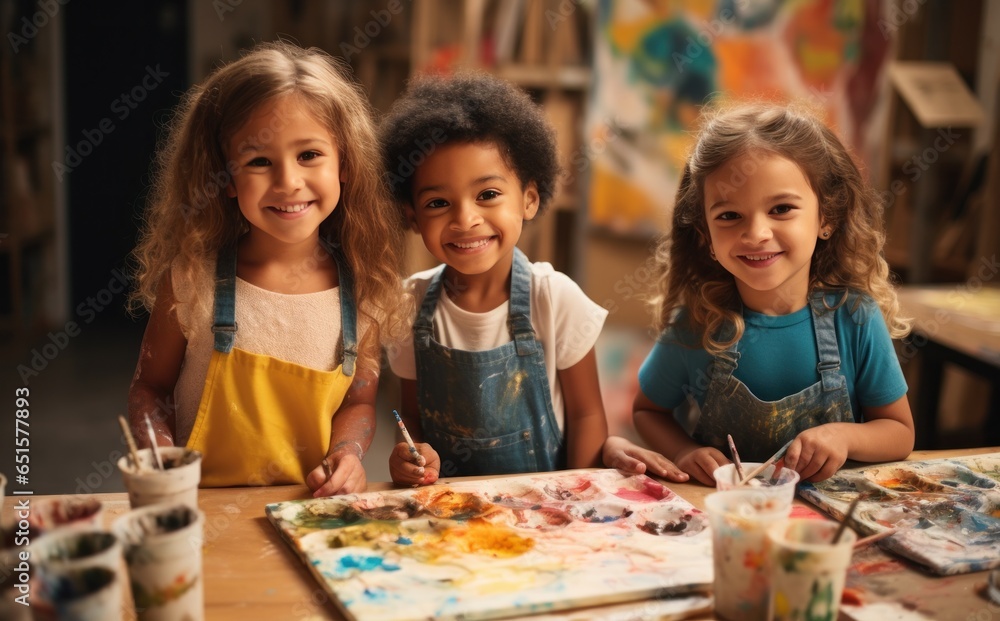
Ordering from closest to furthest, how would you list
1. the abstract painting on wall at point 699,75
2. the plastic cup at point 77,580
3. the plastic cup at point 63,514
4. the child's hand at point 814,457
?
1. the plastic cup at point 77,580
2. the plastic cup at point 63,514
3. the child's hand at point 814,457
4. the abstract painting on wall at point 699,75

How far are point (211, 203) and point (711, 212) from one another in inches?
36.1

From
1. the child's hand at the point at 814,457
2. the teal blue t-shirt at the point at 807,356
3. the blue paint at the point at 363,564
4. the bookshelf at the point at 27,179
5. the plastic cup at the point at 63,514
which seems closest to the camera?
the plastic cup at the point at 63,514

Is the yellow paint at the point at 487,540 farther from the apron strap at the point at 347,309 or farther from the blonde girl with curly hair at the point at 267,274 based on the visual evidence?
the apron strap at the point at 347,309

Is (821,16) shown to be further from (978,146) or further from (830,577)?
(830,577)

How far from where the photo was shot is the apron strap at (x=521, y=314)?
1.79 meters

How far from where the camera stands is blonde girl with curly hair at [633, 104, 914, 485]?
1654 millimetres

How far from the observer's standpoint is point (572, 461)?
1821 mm

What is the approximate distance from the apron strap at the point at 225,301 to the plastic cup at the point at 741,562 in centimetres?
92

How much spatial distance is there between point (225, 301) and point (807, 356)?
1.09m

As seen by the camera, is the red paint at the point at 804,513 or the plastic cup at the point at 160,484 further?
the red paint at the point at 804,513

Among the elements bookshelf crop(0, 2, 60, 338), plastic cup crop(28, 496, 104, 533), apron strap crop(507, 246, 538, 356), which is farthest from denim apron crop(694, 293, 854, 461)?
bookshelf crop(0, 2, 60, 338)

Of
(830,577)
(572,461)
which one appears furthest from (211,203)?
(830,577)

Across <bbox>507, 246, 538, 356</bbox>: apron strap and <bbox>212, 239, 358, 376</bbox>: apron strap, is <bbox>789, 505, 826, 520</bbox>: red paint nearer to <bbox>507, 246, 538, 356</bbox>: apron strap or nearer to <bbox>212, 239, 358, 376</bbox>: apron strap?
<bbox>507, 246, 538, 356</bbox>: apron strap

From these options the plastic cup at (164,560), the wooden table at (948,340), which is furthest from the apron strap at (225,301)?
the wooden table at (948,340)
